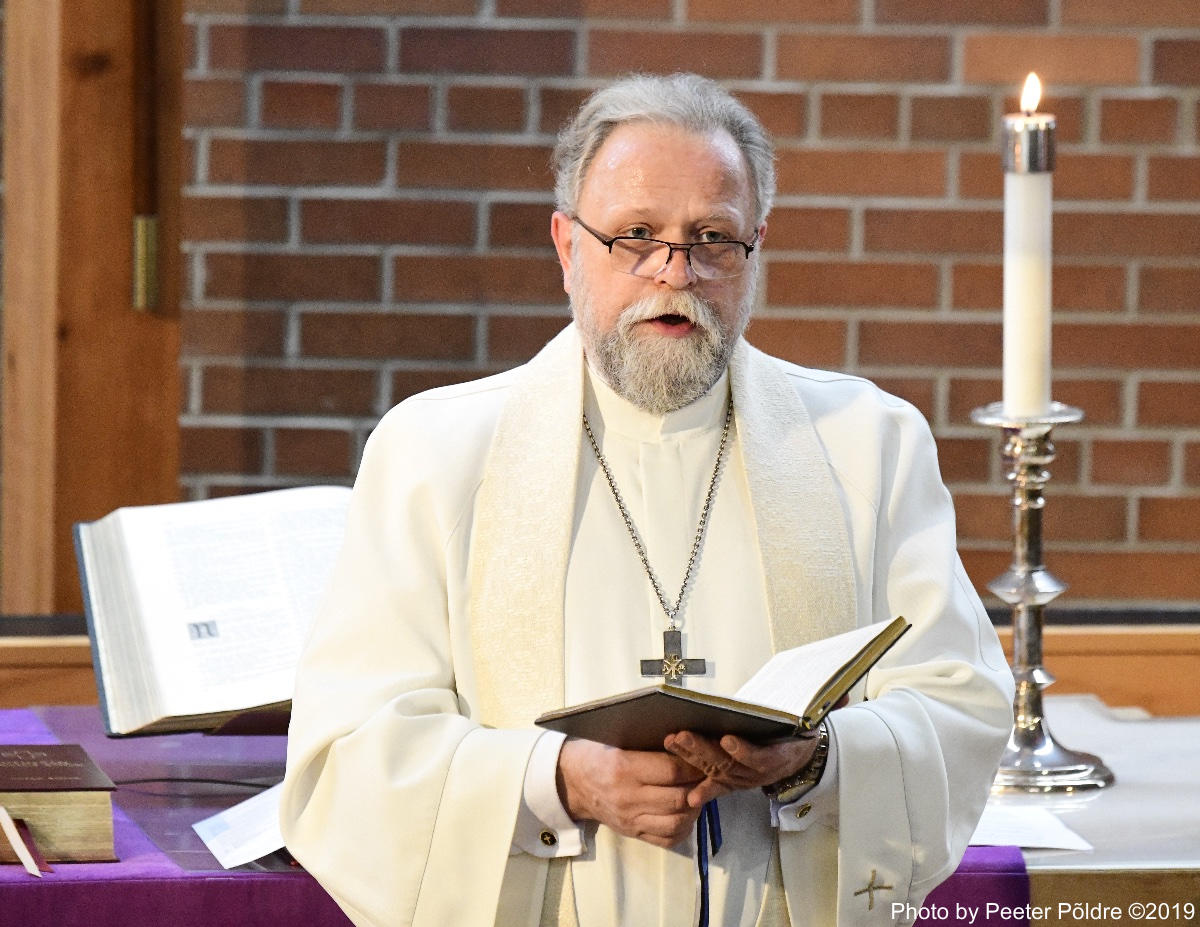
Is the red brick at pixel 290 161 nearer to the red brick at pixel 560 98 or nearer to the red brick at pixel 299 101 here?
the red brick at pixel 299 101

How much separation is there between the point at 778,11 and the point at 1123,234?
792 millimetres

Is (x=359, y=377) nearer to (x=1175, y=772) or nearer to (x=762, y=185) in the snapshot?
(x=762, y=185)

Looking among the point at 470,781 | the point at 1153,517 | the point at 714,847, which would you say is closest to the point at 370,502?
the point at 470,781

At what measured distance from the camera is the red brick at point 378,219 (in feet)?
11.0

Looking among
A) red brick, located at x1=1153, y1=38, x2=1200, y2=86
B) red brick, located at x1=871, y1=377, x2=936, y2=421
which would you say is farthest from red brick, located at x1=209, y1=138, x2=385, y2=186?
red brick, located at x1=1153, y1=38, x2=1200, y2=86

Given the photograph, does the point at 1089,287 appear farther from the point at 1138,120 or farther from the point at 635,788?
the point at 635,788

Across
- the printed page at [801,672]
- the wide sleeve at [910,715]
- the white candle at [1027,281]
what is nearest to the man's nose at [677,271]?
the wide sleeve at [910,715]

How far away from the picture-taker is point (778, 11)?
129 inches

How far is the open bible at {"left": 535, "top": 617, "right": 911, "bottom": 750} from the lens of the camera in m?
1.63

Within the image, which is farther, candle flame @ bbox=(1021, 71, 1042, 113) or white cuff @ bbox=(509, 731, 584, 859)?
candle flame @ bbox=(1021, 71, 1042, 113)

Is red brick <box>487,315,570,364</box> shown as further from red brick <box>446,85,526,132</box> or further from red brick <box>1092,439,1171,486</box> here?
red brick <box>1092,439,1171,486</box>

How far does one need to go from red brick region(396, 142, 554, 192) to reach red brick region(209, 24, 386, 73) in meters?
0.18

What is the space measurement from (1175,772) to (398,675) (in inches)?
47.1

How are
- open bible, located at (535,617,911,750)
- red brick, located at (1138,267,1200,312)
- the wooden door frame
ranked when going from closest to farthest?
open bible, located at (535,617,911,750) → the wooden door frame → red brick, located at (1138,267,1200,312)
